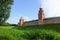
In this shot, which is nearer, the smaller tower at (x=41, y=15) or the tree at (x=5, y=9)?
the smaller tower at (x=41, y=15)

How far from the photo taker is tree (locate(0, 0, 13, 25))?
103 feet

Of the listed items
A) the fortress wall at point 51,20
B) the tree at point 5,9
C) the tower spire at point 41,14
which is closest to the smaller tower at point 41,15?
the tower spire at point 41,14

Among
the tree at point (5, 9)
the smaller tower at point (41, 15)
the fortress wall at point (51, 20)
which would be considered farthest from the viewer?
the tree at point (5, 9)

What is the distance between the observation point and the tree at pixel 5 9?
→ 31.4 meters

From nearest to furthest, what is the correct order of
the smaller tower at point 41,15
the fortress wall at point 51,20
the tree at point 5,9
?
the fortress wall at point 51,20, the smaller tower at point 41,15, the tree at point 5,9

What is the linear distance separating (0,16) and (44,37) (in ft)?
50.8

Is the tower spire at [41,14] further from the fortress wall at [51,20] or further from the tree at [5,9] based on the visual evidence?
the tree at [5,9]

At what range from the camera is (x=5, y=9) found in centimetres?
3231

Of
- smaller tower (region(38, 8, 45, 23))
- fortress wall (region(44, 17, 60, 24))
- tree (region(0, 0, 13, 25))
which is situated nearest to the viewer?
fortress wall (region(44, 17, 60, 24))

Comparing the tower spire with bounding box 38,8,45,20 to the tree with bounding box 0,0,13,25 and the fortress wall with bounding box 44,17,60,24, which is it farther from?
the tree with bounding box 0,0,13,25

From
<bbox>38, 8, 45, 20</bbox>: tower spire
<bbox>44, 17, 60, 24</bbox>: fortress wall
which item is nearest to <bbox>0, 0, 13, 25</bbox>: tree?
<bbox>38, 8, 45, 20</bbox>: tower spire

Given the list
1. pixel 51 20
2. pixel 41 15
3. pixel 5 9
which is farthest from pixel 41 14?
pixel 5 9

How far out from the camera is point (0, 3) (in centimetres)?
3152

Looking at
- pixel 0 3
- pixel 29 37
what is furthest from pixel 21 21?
pixel 29 37
